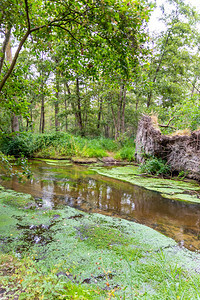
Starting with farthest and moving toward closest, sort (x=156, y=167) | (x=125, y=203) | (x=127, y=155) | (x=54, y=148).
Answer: (x=54, y=148)
(x=127, y=155)
(x=156, y=167)
(x=125, y=203)

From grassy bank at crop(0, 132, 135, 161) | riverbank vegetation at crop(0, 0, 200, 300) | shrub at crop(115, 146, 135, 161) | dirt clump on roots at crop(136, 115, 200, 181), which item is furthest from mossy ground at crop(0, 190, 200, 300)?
grassy bank at crop(0, 132, 135, 161)

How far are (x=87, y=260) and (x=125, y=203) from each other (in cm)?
229

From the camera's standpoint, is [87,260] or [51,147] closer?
[87,260]

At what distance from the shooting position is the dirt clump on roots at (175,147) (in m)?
5.84

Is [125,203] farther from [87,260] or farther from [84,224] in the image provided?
[87,260]

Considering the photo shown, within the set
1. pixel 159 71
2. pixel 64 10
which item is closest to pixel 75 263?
pixel 64 10

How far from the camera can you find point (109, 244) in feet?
7.20

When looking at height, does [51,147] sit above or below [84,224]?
above

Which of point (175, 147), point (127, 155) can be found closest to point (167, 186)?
point (175, 147)

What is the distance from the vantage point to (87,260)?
1859mm

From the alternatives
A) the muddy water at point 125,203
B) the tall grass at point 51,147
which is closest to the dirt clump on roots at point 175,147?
the muddy water at point 125,203

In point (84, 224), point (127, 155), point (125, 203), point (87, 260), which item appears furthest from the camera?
point (127, 155)

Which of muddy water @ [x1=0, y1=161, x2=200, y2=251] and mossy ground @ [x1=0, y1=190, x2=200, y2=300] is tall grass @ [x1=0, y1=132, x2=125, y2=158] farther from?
mossy ground @ [x1=0, y1=190, x2=200, y2=300]

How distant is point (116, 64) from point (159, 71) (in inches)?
497
